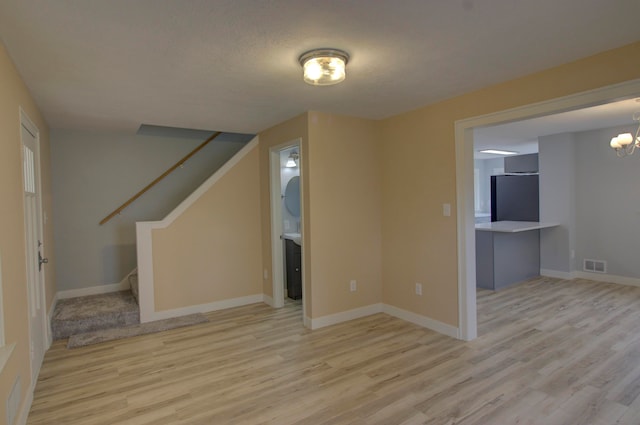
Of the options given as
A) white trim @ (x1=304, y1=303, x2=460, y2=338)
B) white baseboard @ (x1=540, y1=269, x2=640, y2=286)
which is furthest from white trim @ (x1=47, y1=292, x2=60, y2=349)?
white baseboard @ (x1=540, y1=269, x2=640, y2=286)

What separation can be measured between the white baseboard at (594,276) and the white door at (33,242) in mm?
6786

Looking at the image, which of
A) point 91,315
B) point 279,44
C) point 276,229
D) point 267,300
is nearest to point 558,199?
point 276,229

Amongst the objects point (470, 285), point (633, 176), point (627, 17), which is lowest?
point (470, 285)

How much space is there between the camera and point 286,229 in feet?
18.4

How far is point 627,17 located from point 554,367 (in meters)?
2.46

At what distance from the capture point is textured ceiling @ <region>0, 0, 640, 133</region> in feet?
5.81

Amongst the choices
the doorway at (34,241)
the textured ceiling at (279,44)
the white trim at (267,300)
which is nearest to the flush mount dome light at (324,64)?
the textured ceiling at (279,44)

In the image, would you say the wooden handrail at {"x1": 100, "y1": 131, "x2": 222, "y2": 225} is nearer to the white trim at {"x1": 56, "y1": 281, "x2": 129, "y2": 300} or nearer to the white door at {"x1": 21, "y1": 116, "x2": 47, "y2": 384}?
the white trim at {"x1": 56, "y1": 281, "x2": 129, "y2": 300}

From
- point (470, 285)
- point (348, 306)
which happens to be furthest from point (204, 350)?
point (470, 285)

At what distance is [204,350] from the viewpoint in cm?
330

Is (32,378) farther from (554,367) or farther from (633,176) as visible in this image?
(633,176)

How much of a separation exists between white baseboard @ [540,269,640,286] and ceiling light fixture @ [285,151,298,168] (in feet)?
14.9

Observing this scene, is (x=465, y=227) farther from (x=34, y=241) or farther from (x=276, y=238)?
(x=34, y=241)

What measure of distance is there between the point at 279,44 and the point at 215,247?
3043 millimetres
